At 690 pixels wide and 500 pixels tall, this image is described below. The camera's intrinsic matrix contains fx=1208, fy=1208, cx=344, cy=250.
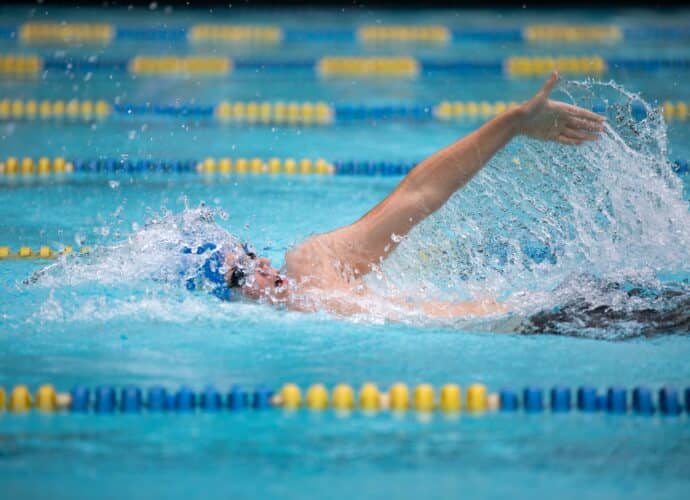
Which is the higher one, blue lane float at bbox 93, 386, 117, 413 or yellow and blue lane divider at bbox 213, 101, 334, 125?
yellow and blue lane divider at bbox 213, 101, 334, 125

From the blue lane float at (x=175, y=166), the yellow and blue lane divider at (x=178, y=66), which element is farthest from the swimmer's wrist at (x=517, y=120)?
the yellow and blue lane divider at (x=178, y=66)

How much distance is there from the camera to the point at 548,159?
4.07m

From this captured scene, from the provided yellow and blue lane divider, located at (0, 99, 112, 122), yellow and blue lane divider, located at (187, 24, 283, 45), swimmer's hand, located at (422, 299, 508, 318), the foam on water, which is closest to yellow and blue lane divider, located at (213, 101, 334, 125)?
yellow and blue lane divider, located at (0, 99, 112, 122)

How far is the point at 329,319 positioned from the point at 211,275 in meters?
0.37

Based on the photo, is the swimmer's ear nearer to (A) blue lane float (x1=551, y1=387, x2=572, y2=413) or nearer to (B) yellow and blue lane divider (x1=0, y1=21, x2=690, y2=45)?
(A) blue lane float (x1=551, y1=387, x2=572, y2=413)

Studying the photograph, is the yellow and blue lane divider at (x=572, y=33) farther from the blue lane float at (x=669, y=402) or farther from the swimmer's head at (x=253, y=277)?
the blue lane float at (x=669, y=402)

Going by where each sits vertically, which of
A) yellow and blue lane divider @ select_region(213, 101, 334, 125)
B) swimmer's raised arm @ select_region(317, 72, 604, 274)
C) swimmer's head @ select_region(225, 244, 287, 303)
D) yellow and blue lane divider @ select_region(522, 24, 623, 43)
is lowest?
swimmer's head @ select_region(225, 244, 287, 303)

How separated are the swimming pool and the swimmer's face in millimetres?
68

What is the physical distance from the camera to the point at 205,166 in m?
6.04

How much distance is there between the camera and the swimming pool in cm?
263

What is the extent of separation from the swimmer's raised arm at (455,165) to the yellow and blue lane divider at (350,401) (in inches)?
28.7

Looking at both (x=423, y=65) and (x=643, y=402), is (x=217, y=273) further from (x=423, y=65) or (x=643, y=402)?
(x=423, y=65)

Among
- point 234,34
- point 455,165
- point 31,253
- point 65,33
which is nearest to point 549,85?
point 455,165

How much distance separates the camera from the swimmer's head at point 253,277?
11.5 ft
